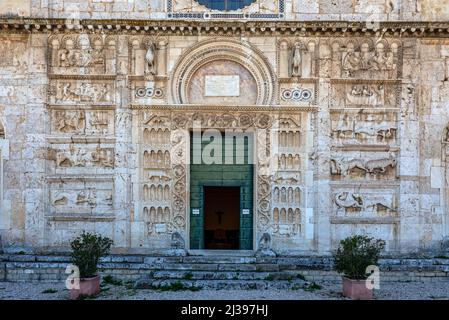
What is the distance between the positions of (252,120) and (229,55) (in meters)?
2.08

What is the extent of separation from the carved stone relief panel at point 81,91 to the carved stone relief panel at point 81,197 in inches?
92.8

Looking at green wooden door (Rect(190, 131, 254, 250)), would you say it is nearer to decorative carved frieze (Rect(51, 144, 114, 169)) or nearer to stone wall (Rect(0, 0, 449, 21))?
decorative carved frieze (Rect(51, 144, 114, 169))

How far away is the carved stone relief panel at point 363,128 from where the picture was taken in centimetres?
1680

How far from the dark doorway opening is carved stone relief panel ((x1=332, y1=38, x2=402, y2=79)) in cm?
772

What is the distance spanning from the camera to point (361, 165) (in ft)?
54.8

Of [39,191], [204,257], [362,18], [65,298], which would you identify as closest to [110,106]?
[39,191]

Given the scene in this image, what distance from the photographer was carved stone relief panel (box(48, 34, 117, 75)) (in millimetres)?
16703

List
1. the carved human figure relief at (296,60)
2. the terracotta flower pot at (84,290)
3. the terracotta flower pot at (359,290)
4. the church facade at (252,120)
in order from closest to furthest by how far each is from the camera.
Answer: the terracotta flower pot at (359,290) < the terracotta flower pot at (84,290) < the carved human figure relief at (296,60) < the church facade at (252,120)

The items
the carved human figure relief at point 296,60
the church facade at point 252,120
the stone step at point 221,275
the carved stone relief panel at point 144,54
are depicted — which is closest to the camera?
the stone step at point 221,275

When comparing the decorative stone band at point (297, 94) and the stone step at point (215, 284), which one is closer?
the stone step at point (215, 284)

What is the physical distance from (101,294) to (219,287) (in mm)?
2718

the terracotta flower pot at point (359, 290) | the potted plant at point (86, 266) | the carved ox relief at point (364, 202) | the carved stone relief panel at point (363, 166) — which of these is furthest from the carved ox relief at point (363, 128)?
the potted plant at point (86, 266)

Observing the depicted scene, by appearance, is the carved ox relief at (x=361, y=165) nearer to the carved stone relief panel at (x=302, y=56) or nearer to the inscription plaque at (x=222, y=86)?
the carved stone relief panel at (x=302, y=56)

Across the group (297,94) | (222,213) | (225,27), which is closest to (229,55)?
(225,27)
